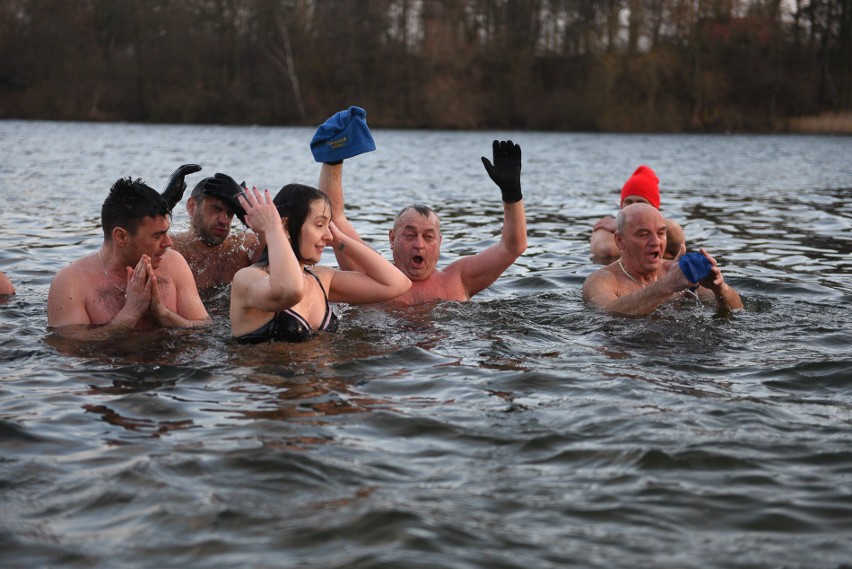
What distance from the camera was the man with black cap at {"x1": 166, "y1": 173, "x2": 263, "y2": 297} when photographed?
7.71 meters

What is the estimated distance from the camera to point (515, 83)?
186ft

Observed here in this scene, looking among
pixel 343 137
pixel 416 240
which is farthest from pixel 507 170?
pixel 343 137

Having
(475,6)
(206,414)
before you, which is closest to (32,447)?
(206,414)

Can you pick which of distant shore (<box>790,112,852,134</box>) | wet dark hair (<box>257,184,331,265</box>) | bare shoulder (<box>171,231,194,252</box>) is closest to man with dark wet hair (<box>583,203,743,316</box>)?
wet dark hair (<box>257,184,331,265</box>)

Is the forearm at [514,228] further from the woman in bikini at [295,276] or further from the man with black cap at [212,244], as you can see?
the man with black cap at [212,244]

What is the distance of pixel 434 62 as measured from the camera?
57.8m

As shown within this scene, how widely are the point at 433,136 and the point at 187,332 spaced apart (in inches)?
1638

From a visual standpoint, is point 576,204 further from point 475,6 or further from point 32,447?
point 475,6

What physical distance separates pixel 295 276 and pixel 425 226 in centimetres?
214

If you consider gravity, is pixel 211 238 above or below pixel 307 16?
below

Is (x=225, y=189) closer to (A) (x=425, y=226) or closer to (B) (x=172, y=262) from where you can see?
(B) (x=172, y=262)

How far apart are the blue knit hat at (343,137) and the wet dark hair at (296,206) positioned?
1.47 meters

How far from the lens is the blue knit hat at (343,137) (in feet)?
22.2

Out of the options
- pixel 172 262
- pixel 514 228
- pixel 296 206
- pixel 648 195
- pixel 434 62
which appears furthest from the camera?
pixel 434 62
